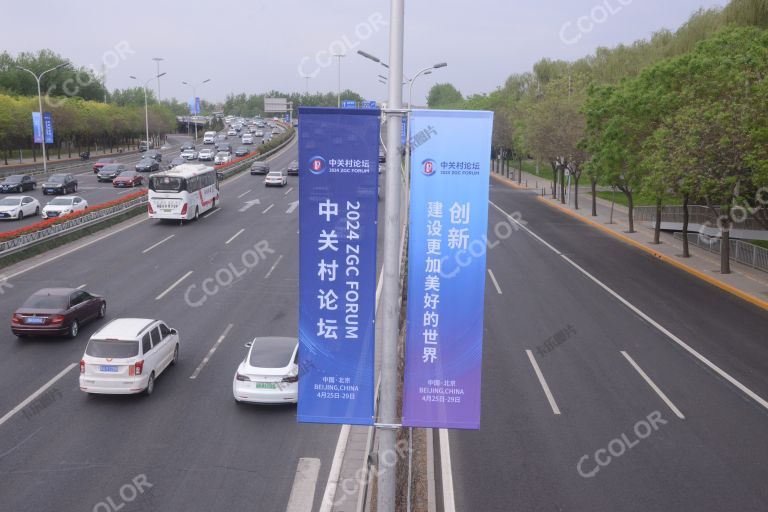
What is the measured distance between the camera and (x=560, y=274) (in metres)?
29.2

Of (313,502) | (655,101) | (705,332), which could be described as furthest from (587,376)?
(655,101)

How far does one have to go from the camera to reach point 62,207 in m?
38.6

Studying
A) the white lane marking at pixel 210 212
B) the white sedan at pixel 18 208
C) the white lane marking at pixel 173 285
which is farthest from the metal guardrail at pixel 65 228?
the white lane marking at pixel 173 285

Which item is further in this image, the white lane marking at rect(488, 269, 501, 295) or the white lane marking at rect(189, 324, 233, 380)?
the white lane marking at rect(488, 269, 501, 295)

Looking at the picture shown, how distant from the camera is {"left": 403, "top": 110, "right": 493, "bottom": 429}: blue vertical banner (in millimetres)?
7742

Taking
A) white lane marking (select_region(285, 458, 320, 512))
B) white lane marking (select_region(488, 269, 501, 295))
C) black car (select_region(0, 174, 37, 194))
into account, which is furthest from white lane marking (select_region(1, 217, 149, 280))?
white lane marking (select_region(285, 458, 320, 512))

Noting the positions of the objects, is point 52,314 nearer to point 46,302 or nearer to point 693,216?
point 46,302

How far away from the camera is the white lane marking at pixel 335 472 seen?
1140 cm

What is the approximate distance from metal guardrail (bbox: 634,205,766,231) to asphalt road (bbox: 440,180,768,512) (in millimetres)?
10762

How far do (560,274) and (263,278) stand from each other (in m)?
12.5

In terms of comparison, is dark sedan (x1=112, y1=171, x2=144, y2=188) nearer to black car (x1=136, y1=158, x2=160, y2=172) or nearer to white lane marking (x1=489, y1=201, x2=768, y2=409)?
black car (x1=136, y1=158, x2=160, y2=172)

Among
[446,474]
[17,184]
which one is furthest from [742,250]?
[17,184]

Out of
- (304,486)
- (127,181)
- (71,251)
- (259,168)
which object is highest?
(259,168)

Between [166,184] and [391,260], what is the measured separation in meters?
33.7
